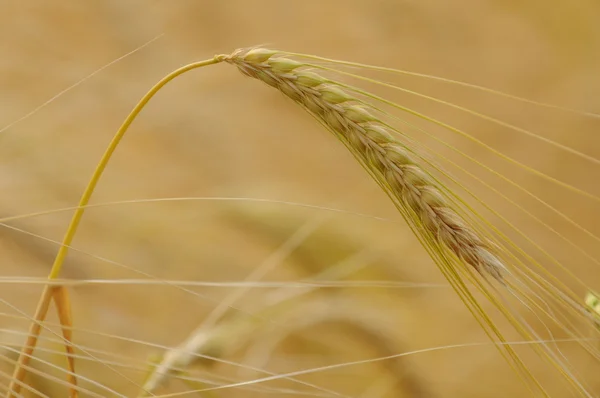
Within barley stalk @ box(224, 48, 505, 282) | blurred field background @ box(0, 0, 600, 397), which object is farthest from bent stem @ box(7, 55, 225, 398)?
blurred field background @ box(0, 0, 600, 397)

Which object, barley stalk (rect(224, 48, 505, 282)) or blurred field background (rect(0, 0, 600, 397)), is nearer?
barley stalk (rect(224, 48, 505, 282))

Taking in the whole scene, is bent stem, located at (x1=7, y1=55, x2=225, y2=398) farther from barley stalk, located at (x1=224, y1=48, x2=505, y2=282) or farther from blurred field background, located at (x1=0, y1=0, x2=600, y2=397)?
blurred field background, located at (x1=0, y1=0, x2=600, y2=397)

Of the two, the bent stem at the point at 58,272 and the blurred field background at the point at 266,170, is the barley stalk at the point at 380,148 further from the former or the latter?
the blurred field background at the point at 266,170

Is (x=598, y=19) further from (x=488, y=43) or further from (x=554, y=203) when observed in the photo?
(x=554, y=203)

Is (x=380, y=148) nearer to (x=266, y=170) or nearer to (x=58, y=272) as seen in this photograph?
(x=58, y=272)

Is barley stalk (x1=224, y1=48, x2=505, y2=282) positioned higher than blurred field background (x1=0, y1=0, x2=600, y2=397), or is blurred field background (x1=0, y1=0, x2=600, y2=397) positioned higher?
blurred field background (x1=0, y1=0, x2=600, y2=397)

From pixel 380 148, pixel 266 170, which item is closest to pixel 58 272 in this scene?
pixel 380 148

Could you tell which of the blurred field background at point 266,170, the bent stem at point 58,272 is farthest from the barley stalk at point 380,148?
the blurred field background at point 266,170
